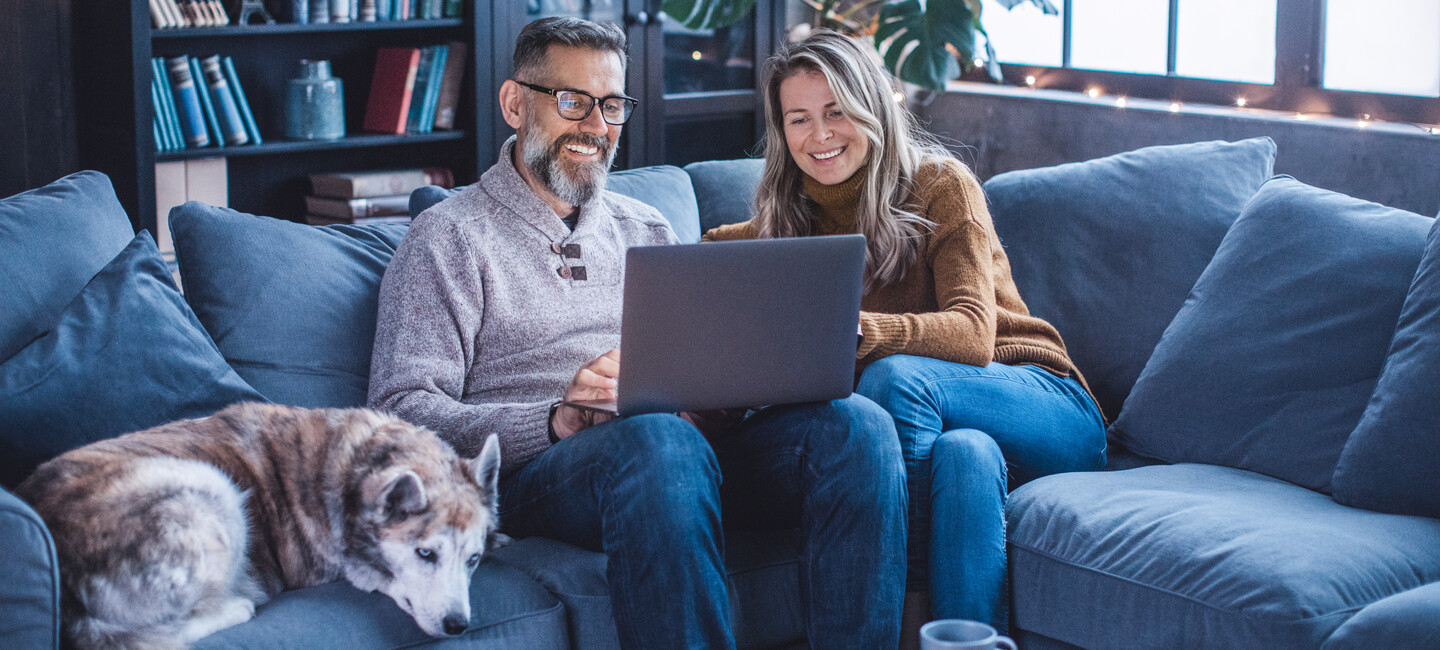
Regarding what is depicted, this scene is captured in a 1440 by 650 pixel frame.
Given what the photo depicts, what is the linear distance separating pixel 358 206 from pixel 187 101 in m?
0.54

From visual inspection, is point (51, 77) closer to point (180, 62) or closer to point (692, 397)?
point (180, 62)

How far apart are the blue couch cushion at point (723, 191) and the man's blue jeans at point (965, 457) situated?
806mm

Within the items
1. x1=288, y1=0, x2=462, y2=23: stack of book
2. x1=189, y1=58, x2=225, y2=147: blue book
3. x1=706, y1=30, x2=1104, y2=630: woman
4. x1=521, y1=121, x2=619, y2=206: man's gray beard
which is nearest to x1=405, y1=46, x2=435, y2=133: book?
x1=288, y1=0, x2=462, y2=23: stack of book

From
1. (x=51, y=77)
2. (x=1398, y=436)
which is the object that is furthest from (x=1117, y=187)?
(x=51, y=77)

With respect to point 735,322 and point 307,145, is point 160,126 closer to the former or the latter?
point 307,145

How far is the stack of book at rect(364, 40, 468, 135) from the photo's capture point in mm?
3885

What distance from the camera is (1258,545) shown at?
5.82 ft

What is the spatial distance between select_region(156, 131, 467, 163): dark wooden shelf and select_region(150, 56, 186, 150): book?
4cm

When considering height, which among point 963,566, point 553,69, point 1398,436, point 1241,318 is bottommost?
point 963,566

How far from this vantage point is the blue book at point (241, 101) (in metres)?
3.56

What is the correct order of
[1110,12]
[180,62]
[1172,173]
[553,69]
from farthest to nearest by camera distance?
[1110,12] < [180,62] < [1172,173] < [553,69]

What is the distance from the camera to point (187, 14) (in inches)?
135

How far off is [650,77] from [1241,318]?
251 centimetres

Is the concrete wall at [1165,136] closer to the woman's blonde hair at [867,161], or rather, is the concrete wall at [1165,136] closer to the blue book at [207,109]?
the woman's blonde hair at [867,161]
